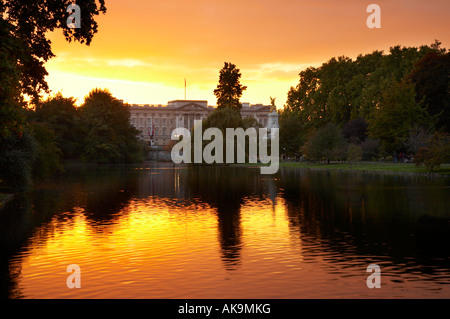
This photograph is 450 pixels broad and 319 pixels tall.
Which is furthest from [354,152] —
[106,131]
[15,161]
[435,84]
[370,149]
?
[106,131]

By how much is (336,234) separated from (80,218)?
10838mm

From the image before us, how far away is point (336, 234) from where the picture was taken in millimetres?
19141

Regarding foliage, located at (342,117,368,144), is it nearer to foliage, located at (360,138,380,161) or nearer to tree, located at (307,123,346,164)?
foliage, located at (360,138,380,161)

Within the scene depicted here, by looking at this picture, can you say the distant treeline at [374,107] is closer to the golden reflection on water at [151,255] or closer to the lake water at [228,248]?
the lake water at [228,248]

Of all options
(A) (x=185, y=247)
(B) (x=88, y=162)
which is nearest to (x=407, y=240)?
(A) (x=185, y=247)

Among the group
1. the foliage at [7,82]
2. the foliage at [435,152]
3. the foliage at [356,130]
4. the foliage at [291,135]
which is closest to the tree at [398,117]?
the foliage at [435,152]

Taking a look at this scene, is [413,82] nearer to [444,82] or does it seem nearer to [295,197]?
[444,82]

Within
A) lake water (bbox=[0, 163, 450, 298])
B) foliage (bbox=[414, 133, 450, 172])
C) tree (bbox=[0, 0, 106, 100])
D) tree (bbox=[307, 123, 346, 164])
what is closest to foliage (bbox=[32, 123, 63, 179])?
lake water (bbox=[0, 163, 450, 298])

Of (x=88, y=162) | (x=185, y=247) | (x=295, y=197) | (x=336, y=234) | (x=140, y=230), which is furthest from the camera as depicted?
(x=88, y=162)

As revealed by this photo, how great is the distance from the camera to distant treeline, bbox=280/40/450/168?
70.2m

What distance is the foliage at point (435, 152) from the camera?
54656 mm

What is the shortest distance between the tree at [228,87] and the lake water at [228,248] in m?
80.6

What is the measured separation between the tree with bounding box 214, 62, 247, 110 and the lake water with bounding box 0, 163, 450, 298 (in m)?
80.6

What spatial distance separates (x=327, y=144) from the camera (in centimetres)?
8506
